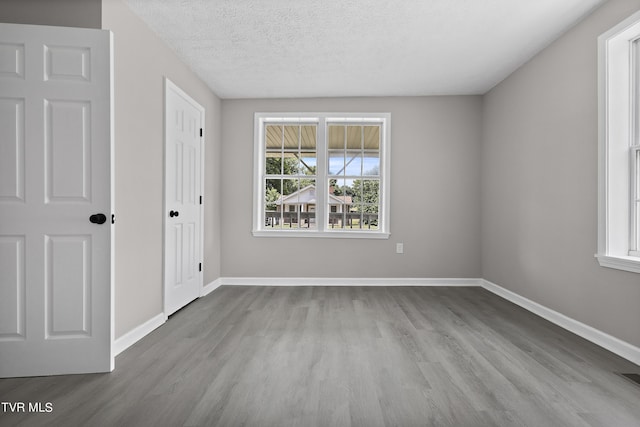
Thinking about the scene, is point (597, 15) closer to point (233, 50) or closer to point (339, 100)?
point (339, 100)

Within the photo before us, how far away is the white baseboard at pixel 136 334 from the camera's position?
8.02 feet

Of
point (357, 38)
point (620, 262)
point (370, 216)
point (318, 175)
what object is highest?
point (357, 38)

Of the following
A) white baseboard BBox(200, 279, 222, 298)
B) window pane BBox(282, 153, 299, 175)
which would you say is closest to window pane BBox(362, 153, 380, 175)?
window pane BBox(282, 153, 299, 175)

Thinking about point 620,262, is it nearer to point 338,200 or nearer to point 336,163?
point 338,200

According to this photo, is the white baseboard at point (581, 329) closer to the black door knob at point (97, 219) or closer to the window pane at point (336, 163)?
the window pane at point (336, 163)

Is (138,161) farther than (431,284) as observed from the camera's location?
No

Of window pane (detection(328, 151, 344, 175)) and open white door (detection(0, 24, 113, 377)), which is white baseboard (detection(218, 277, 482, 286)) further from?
open white door (detection(0, 24, 113, 377))

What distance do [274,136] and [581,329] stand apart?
13.3 ft

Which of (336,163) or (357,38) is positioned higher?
(357,38)

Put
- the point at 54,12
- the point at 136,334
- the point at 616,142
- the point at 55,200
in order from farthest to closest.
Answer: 1. the point at 136,334
2. the point at 616,142
3. the point at 54,12
4. the point at 55,200

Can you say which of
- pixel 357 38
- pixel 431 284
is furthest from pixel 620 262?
pixel 357 38

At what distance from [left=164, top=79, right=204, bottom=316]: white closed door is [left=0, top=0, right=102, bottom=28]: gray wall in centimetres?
89

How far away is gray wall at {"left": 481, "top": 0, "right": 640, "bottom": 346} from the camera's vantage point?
8.50ft

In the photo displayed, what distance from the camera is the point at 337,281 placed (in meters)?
4.64
